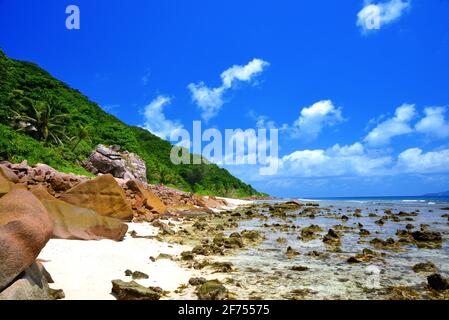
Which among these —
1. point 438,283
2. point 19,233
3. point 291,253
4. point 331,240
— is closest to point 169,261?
point 291,253

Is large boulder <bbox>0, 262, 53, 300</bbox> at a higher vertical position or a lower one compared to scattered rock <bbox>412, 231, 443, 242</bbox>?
lower

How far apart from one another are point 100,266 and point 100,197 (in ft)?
20.9

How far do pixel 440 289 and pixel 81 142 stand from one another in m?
45.1

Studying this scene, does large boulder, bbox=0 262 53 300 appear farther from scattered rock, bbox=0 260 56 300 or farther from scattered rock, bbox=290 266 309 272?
scattered rock, bbox=290 266 309 272

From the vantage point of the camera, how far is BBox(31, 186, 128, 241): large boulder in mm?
9648

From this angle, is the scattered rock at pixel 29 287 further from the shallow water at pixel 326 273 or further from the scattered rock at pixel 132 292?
the shallow water at pixel 326 273

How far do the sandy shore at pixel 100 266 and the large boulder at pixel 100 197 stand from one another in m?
3.45

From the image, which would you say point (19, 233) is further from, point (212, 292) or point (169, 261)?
point (169, 261)

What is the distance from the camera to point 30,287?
16.3 ft

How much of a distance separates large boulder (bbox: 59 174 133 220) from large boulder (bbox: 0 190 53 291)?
7254 millimetres

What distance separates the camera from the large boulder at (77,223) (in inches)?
380

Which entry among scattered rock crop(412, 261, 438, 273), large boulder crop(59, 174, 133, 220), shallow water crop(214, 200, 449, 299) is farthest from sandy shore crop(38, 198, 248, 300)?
scattered rock crop(412, 261, 438, 273)

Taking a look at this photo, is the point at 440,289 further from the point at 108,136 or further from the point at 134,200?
the point at 108,136
